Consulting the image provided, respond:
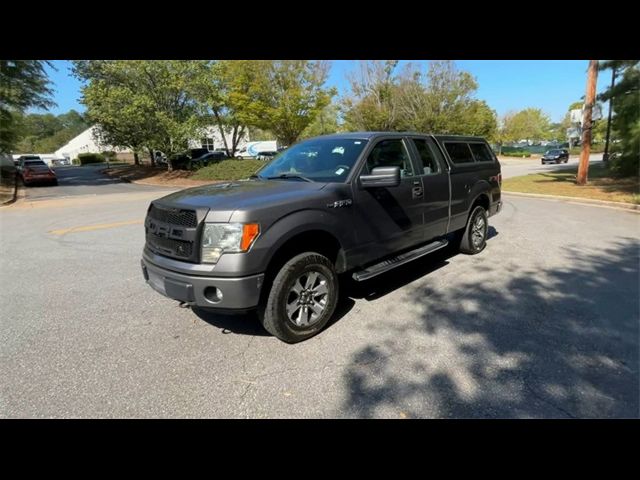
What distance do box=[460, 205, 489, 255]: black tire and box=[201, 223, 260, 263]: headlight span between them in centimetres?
399

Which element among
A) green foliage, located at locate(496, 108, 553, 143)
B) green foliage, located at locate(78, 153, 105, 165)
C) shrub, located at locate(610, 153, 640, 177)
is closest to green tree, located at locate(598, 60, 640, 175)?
shrub, located at locate(610, 153, 640, 177)

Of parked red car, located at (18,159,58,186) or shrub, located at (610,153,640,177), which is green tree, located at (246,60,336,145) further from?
shrub, located at (610,153,640,177)

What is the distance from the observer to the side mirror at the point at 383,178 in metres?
3.46

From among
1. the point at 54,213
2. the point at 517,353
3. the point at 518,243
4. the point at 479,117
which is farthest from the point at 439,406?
the point at 479,117

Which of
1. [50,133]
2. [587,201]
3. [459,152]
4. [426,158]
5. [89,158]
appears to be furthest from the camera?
[50,133]

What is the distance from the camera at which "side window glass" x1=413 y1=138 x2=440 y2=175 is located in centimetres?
475

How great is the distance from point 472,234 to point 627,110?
13693mm

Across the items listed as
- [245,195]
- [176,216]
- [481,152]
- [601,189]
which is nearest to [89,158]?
[601,189]

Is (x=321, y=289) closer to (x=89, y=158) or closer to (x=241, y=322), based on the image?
(x=241, y=322)

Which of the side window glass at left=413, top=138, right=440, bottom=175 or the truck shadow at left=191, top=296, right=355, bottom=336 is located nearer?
the truck shadow at left=191, top=296, right=355, bottom=336

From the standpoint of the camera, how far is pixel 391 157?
435cm

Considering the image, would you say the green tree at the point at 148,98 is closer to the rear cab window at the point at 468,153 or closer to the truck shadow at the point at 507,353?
the rear cab window at the point at 468,153

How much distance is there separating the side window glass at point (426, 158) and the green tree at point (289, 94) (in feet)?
65.7
